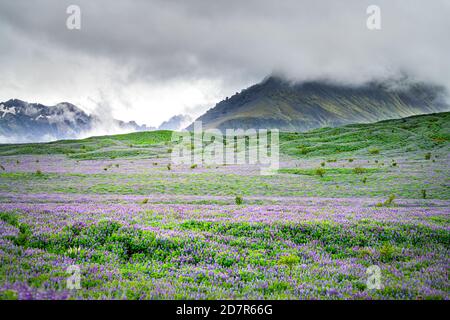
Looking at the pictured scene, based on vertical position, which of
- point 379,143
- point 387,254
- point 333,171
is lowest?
point 387,254

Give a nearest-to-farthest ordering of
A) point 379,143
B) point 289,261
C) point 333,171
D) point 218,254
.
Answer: point 289,261 < point 218,254 < point 333,171 < point 379,143

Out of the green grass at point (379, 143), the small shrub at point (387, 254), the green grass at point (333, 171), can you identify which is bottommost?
the small shrub at point (387, 254)

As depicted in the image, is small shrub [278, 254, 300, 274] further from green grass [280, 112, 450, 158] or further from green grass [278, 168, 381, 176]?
green grass [280, 112, 450, 158]

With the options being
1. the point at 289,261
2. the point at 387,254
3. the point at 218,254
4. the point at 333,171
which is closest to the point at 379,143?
the point at 333,171

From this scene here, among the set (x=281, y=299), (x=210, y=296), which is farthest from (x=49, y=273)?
(x=281, y=299)

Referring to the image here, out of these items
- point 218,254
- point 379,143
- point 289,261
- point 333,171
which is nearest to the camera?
point 289,261

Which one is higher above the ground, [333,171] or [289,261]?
[333,171]

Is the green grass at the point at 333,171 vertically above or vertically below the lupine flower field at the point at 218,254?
above

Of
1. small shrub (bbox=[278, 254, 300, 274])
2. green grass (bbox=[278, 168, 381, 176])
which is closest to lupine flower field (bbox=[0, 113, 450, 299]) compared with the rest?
small shrub (bbox=[278, 254, 300, 274])

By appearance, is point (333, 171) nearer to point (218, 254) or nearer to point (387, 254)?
point (387, 254)

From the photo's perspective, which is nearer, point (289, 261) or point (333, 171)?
point (289, 261)

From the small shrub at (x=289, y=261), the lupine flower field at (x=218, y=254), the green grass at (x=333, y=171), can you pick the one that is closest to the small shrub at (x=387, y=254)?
the lupine flower field at (x=218, y=254)

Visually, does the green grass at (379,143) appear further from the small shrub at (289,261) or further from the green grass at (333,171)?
the small shrub at (289,261)

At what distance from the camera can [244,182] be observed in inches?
1368
